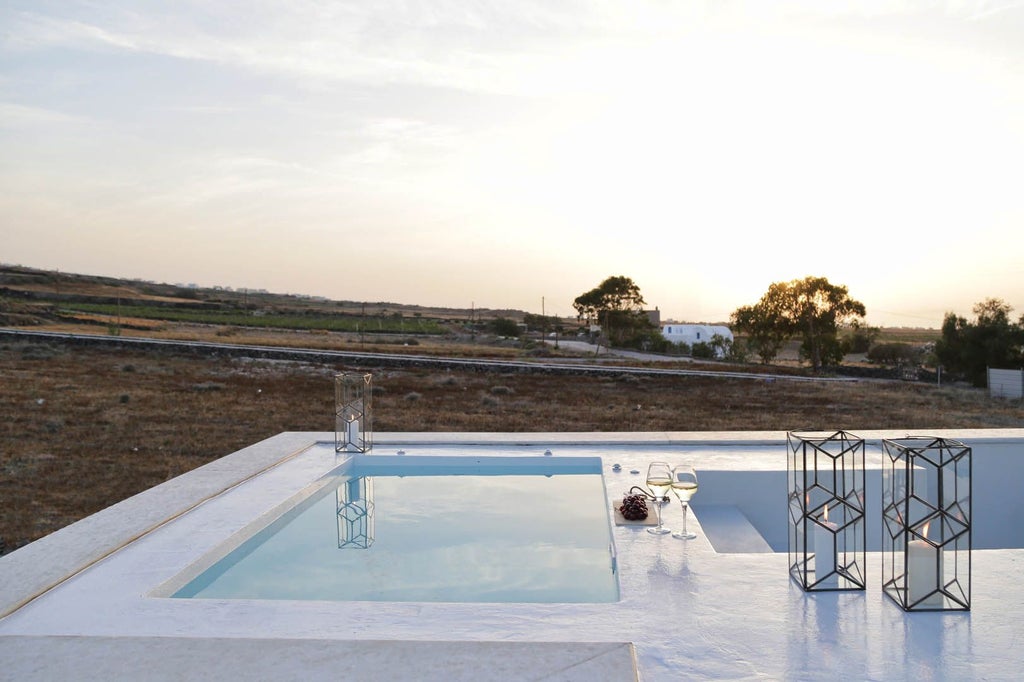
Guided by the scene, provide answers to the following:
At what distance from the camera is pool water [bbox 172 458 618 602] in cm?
326

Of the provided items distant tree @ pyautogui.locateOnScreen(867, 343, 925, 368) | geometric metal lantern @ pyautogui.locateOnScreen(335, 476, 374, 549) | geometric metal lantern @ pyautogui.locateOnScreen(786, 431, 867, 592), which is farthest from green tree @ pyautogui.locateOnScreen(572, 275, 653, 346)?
geometric metal lantern @ pyautogui.locateOnScreen(786, 431, 867, 592)

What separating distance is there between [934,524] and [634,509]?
1408mm

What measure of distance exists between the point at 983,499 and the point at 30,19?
38.5ft

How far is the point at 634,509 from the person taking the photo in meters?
3.51

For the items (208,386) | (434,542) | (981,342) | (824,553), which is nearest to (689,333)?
(981,342)

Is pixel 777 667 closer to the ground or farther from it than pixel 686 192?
closer to the ground

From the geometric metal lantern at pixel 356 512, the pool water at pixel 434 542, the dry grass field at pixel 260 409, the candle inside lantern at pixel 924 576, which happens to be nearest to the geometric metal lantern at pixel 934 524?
the candle inside lantern at pixel 924 576

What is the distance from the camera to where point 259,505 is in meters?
3.89

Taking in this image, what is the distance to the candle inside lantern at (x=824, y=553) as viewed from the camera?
8.45ft

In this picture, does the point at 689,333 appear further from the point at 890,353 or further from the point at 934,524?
the point at 934,524

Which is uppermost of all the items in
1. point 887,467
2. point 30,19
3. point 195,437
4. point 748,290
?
point 30,19

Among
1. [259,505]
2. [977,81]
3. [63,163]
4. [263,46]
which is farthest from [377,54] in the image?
[63,163]

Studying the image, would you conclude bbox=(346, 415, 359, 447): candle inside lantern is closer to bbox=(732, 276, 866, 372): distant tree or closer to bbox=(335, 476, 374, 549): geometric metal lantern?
bbox=(335, 476, 374, 549): geometric metal lantern

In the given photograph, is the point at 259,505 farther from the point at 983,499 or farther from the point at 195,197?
the point at 195,197
